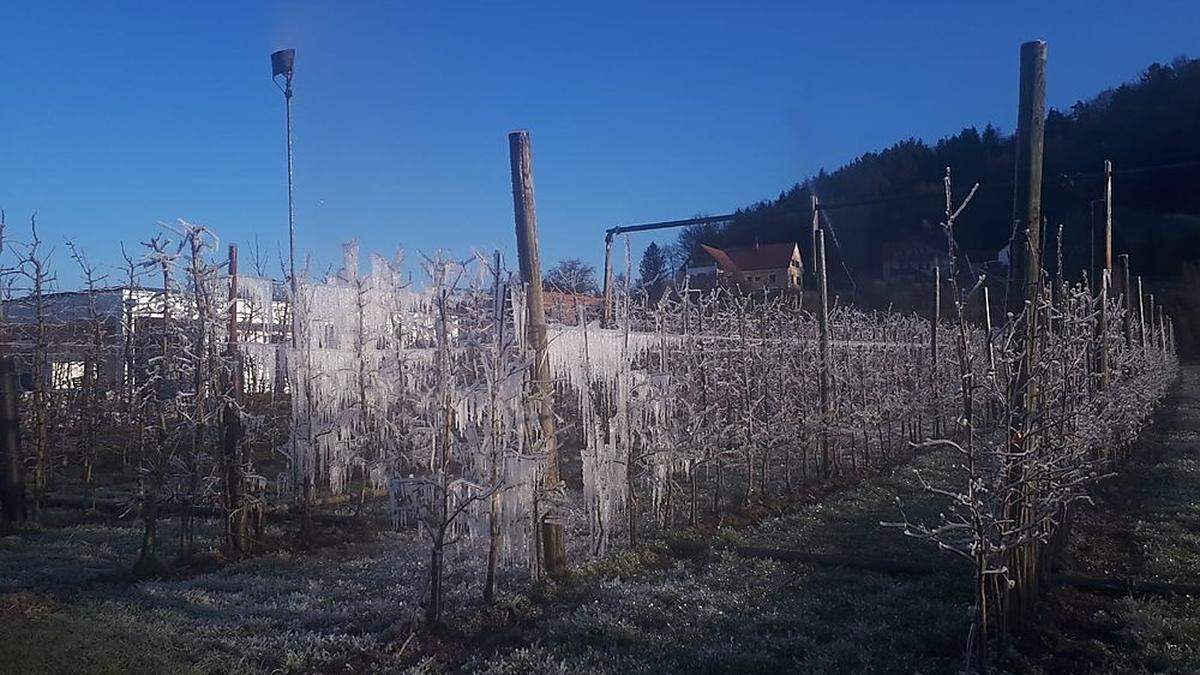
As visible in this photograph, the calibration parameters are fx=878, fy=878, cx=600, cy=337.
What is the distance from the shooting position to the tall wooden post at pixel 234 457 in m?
8.91

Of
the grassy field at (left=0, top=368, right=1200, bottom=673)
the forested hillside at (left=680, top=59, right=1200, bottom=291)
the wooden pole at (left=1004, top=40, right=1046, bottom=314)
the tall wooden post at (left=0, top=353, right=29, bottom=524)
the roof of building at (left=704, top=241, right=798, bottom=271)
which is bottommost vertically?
the grassy field at (left=0, top=368, right=1200, bottom=673)

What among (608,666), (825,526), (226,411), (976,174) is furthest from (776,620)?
(976,174)

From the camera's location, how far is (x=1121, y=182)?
159 feet

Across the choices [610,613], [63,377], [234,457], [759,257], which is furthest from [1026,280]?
[759,257]

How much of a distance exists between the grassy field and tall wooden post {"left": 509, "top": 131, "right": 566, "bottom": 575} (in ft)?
1.27

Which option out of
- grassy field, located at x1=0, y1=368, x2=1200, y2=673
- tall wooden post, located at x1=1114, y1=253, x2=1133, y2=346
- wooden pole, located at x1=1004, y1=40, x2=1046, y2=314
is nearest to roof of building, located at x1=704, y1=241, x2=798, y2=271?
tall wooden post, located at x1=1114, y1=253, x2=1133, y2=346

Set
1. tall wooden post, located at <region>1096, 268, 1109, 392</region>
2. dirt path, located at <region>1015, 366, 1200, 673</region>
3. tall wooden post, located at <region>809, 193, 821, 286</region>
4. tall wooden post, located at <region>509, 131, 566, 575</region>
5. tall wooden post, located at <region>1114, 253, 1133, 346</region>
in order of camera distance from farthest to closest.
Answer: tall wooden post, located at <region>1114, 253, 1133, 346</region>
tall wooden post, located at <region>809, 193, 821, 286</region>
tall wooden post, located at <region>1096, 268, 1109, 392</region>
tall wooden post, located at <region>509, 131, 566, 575</region>
dirt path, located at <region>1015, 366, 1200, 673</region>

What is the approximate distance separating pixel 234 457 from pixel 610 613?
15.7 ft

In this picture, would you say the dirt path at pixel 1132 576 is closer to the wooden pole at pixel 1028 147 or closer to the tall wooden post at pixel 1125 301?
the wooden pole at pixel 1028 147

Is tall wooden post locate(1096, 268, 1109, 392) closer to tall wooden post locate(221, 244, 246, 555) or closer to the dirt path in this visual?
the dirt path

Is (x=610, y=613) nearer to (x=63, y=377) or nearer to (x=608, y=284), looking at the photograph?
(x=608, y=284)

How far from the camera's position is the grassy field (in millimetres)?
5270

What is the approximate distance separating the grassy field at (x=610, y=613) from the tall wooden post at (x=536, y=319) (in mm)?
386

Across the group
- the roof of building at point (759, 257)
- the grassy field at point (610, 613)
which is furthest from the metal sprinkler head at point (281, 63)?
the roof of building at point (759, 257)
